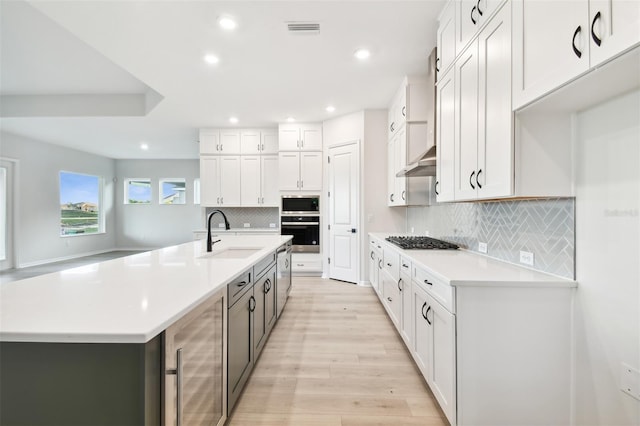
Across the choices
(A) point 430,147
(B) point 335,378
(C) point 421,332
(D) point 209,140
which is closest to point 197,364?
(B) point 335,378

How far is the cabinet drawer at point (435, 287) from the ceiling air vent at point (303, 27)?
2.25m

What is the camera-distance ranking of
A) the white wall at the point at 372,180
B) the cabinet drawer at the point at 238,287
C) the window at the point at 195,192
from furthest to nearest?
the window at the point at 195,192 < the white wall at the point at 372,180 < the cabinet drawer at the point at 238,287

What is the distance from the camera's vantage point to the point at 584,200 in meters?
1.37

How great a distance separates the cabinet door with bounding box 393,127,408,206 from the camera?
11.6 feet

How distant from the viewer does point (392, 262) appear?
283cm

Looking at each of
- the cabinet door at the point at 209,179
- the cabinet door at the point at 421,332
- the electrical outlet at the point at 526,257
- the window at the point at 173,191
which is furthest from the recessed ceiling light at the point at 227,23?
the window at the point at 173,191

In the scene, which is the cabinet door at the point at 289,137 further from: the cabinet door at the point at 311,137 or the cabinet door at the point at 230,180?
the cabinet door at the point at 230,180

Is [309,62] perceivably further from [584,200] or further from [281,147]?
[584,200]

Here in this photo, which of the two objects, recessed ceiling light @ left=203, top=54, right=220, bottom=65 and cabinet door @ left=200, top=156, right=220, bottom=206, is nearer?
recessed ceiling light @ left=203, top=54, right=220, bottom=65

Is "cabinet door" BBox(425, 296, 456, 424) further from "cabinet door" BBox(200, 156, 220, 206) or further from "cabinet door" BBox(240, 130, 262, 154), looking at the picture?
"cabinet door" BBox(200, 156, 220, 206)

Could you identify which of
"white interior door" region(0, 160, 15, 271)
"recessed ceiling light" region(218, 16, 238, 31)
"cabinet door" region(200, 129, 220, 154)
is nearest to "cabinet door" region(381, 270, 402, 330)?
"recessed ceiling light" region(218, 16, 238, 31)

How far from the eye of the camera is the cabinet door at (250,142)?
574 cm

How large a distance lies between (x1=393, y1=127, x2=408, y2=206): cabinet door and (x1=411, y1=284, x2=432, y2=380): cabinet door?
1.88 m

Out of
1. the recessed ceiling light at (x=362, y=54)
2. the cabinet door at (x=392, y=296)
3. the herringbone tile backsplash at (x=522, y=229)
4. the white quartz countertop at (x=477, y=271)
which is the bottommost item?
the cabinet door at (x=392, y=296)
